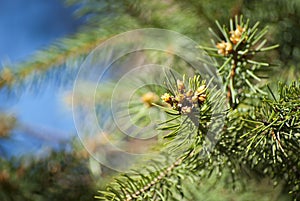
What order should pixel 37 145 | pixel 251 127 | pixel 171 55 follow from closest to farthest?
pixel 251 127
pixel 171 55
pixel 37 145

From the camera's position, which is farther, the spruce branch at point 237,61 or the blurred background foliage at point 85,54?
the blurred background foliage at point 85,54

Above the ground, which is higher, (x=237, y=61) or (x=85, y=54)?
(x=85, y=54)

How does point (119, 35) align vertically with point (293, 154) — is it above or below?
above

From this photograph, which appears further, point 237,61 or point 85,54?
point 85,54

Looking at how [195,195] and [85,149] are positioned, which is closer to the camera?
[195,195]

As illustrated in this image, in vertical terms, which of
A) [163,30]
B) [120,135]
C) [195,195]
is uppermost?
[163,30]

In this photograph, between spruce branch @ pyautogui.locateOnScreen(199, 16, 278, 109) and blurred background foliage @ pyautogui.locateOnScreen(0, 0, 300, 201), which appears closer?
spruce branch @ pyautogui.locateOnScreen(199, 16, 278, 109)

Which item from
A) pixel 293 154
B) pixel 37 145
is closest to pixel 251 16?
pixel 293 154

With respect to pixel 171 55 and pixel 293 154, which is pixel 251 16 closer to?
pixel 171 55
